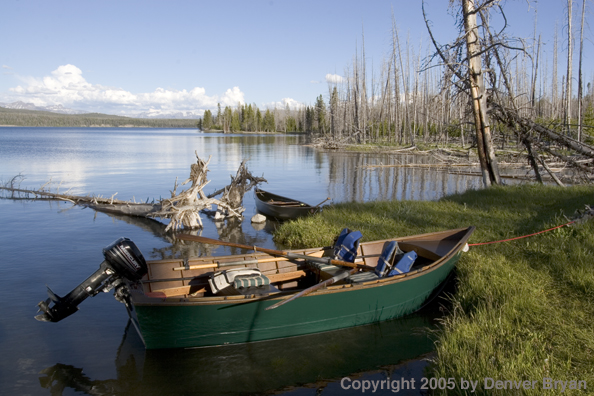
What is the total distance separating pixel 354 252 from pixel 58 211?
1611cm

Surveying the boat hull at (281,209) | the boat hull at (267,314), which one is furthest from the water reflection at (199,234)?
the boat hull at (267,314)

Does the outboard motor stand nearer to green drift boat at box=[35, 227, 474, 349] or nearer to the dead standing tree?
green drift boat at box=[35, 227, 474, 349]

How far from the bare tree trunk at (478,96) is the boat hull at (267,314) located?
921 centimetres

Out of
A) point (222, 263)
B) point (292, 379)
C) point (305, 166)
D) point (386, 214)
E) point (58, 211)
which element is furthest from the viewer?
point (305, 166)

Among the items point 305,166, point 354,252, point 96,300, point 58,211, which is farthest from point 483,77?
point 305,166

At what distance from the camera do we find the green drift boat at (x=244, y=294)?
6.39 m

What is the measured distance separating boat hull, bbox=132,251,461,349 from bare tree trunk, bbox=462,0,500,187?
9.21m

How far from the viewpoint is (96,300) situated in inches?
357

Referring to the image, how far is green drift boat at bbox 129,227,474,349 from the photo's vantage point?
6.34 metres

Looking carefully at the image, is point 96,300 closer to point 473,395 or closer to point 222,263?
point 222,263

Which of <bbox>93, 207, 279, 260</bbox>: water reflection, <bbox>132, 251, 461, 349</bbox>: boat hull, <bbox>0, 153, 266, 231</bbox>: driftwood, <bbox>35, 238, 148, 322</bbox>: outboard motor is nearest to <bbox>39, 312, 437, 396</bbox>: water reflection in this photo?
<bbox>132, 251, 461, 349</bbox>: boat hull

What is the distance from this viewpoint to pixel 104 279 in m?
6.70

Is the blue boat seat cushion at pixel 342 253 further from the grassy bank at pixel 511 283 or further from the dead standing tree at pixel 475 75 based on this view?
the dead standing tree at pixel 475 75

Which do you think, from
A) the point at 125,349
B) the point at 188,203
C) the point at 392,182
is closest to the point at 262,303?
the point at 125,349
